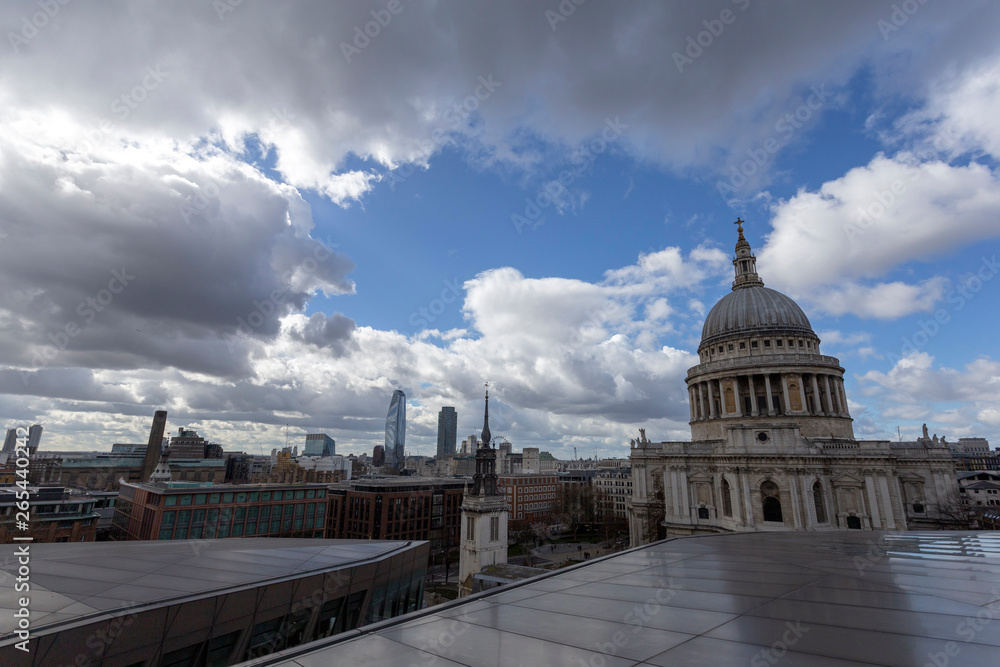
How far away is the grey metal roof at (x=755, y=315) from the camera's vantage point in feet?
210

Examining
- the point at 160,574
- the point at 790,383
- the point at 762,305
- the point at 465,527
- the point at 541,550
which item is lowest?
the point at 541,550

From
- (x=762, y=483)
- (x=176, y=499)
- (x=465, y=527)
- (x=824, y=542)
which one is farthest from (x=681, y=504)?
(x=176, y=499)

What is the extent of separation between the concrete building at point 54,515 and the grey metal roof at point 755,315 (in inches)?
3473

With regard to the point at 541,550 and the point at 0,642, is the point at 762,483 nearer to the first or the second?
the point at 541,550

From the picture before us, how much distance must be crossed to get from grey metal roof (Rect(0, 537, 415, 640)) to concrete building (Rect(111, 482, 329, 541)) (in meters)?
50.1

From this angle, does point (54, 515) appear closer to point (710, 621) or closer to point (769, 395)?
point (710, 621)

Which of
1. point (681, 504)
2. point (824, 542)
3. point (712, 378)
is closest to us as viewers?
point (824, 542)

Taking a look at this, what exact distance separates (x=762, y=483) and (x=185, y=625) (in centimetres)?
5204

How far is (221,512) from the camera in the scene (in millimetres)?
63094

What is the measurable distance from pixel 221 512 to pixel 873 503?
254 ft

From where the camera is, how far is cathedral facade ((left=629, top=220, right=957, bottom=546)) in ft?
152

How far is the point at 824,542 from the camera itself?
1975cm

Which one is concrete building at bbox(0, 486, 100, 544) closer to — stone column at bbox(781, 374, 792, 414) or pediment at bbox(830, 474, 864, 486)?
pediment at bbox(830, 474, 864, 486)

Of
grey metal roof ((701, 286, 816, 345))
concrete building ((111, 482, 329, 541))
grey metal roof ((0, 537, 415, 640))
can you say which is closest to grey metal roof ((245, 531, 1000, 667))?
grey metal roof ((0, 537, 415, 640))
